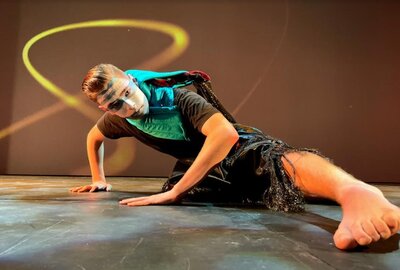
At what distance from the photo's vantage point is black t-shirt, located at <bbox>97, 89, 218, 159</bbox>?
1.20m

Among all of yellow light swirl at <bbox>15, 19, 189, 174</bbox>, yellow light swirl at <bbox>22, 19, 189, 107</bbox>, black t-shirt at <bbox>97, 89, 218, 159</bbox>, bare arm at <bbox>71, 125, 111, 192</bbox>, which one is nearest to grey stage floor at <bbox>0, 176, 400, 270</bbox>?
black t-shirt at <bbox>97, 89, 218, 159</bbox>

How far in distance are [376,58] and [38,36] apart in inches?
106

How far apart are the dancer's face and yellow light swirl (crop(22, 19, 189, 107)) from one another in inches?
71.6

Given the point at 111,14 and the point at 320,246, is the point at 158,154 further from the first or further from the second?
the point at 320,246

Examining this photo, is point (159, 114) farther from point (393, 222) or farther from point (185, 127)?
point (393, 222)

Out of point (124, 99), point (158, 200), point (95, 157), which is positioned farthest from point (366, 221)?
point (95, 157)

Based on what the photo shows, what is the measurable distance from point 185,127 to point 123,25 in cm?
206

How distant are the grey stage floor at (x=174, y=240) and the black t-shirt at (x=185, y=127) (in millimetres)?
273

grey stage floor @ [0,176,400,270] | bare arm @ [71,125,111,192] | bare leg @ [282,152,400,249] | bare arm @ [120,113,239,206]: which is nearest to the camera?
grey stage floor @ [0,176,400,270]

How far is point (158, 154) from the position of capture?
9.73ft

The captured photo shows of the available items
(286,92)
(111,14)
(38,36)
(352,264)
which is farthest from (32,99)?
(352,264)

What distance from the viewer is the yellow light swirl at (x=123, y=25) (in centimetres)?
300

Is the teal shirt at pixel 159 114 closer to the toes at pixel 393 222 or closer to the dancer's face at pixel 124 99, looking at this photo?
the dancer's face at pixel 124 99

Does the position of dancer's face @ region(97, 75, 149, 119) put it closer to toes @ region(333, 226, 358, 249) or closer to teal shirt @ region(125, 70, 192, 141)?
teal shirt @ region(125, 70, 192, 141)
